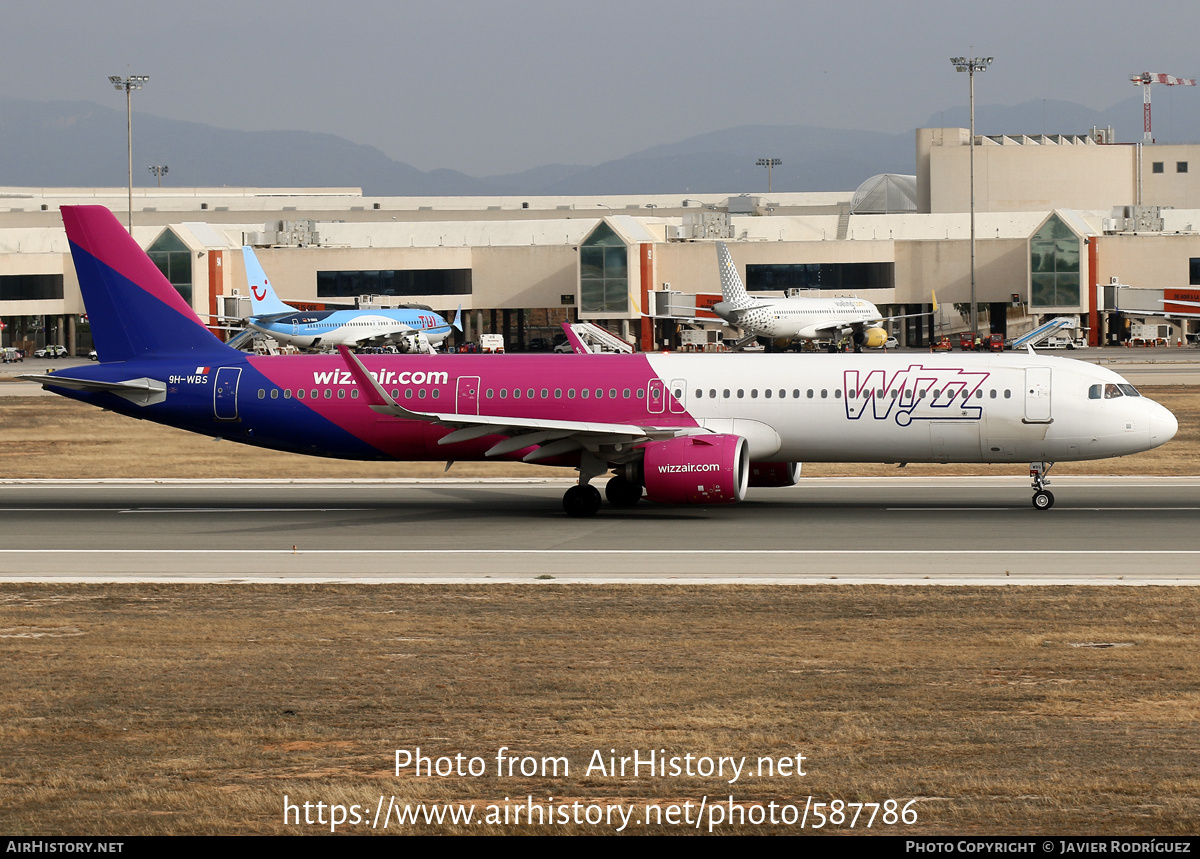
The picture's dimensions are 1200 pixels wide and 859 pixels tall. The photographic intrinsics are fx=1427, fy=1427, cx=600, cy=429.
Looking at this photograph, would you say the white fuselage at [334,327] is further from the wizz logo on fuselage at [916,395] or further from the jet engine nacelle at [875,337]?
the wizz logo on fuselage at [916,395]

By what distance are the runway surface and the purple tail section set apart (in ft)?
13.4

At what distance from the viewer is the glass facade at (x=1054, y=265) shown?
121m

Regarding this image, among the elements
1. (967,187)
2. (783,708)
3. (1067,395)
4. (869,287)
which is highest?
(967,187)

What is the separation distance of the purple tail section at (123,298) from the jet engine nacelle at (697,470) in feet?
40.4

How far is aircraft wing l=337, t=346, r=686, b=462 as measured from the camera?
3170 centimetres

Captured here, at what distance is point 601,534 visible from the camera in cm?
3092

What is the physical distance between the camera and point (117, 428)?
189ft

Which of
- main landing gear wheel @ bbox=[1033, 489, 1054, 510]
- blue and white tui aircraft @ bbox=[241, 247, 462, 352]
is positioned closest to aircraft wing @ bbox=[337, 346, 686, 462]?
main landing gear wheel @ bbox=[1033, 489, 1054, 510]

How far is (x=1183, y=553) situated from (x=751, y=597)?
9.59 m

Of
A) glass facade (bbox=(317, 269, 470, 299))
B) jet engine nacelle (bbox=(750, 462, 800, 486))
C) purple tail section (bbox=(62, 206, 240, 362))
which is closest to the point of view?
jet engine nacelle (bbox=(750, 462, 800, 486))

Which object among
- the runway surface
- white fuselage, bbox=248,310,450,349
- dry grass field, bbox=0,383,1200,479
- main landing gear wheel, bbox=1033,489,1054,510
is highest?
white fuselage, bbox=248,310,450,349

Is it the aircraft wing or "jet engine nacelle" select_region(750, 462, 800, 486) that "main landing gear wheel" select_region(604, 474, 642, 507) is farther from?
"jet engine nacelle" select_region(750, 462, 800, 486)

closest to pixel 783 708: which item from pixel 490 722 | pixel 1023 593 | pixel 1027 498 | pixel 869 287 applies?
pixel 490 722
